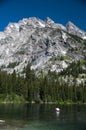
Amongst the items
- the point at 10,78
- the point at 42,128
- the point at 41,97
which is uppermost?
the point at 10,78

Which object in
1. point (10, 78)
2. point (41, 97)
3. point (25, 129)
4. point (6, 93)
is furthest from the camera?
point (41, 97)

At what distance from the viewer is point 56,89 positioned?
19012 centimetres

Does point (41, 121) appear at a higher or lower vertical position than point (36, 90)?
lower

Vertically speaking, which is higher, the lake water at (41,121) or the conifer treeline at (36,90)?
the conifer treeline at (36,90)

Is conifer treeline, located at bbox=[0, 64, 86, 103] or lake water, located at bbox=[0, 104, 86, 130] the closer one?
lake water, located at bbox=[0, 104, 86, 130]

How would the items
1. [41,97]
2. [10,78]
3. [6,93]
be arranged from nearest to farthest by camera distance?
1. [6,93]
2. [10,78]
3. [41,97]

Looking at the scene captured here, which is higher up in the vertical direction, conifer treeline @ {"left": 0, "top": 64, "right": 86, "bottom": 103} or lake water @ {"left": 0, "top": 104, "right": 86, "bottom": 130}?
conifer treeline @ {"left": 0, "top": 64, "right": 86, "bottom": 103}

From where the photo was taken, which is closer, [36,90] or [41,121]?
[41,121]

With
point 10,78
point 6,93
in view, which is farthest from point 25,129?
point 10,78

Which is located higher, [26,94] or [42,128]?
[26,94]

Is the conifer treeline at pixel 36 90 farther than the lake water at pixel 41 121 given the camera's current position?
Yes

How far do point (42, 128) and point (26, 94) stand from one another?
117m

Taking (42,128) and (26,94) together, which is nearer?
(42,128)

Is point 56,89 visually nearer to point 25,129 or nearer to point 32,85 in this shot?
point 32,85
